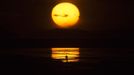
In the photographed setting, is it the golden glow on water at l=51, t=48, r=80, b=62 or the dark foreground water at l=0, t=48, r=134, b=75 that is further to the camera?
the golden glow on water at l=51, t=48, r=80, b=62

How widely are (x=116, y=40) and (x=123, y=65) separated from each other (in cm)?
2463

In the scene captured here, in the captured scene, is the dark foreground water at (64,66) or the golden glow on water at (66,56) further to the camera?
the golden glow on water at (66,56)

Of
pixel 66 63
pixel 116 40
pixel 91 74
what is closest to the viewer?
pixel 91 74

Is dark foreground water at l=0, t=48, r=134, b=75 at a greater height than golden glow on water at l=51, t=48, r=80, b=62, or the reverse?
golden glow on water at l=51, t=48, r=80, b=62

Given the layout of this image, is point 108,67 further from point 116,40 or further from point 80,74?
point 116,40

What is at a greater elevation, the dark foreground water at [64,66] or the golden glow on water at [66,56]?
the golden glow on water at [66,56]

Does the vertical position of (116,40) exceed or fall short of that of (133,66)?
it exceeds it

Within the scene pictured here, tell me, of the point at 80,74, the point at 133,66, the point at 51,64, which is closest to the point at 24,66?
the point at 51,64

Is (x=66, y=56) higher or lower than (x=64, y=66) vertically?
higher

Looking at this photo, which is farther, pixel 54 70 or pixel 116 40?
pixel 116 40

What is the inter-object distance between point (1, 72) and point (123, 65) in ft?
14.5

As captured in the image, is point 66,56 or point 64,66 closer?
point 64,66

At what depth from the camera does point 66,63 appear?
70.7 feet

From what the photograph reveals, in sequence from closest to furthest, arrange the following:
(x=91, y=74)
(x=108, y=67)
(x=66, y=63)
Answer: (x=91, y=74)
(x=108, y=67)
(x=66, y=63)
